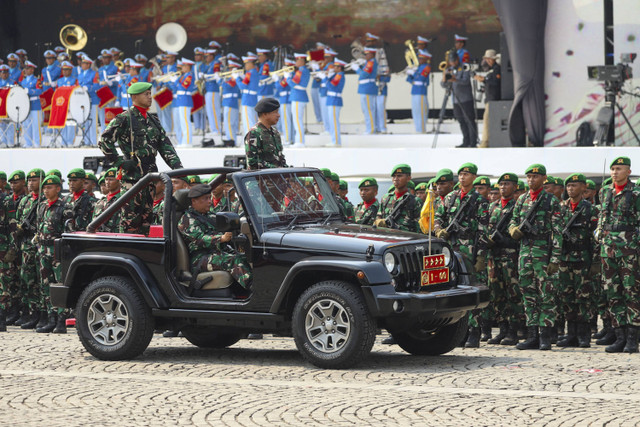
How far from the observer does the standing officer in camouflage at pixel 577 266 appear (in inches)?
499

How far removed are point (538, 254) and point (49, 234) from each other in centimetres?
559

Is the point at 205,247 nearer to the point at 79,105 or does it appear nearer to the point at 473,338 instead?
the point at 473,338

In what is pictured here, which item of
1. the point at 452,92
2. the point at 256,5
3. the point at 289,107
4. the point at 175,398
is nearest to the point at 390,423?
the point at 175,398

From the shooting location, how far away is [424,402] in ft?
29.1

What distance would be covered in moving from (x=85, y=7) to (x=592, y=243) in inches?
1034

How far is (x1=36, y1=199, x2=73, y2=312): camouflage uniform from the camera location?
14570mm

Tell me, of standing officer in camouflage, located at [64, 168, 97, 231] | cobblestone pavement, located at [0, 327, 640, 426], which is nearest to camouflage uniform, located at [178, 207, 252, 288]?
cobblestone pavement, located at [0, 327, 640, 426]

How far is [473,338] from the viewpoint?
41.7 feet

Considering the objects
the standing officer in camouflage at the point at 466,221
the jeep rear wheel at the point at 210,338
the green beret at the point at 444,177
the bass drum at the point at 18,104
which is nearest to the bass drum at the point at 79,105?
the bass drum at the point at 18,104

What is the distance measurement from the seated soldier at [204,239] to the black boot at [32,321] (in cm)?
472

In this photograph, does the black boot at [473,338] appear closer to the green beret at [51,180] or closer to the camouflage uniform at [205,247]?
the camouflage uniform at [205,247]

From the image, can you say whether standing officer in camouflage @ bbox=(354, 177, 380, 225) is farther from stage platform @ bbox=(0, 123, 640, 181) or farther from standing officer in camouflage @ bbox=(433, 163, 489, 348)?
stage platform @ bbox=(0, 123, 640, 181)

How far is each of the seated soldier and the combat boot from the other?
3.63 metres

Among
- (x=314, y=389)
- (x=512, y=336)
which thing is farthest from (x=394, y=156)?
(x=314, y=389)
